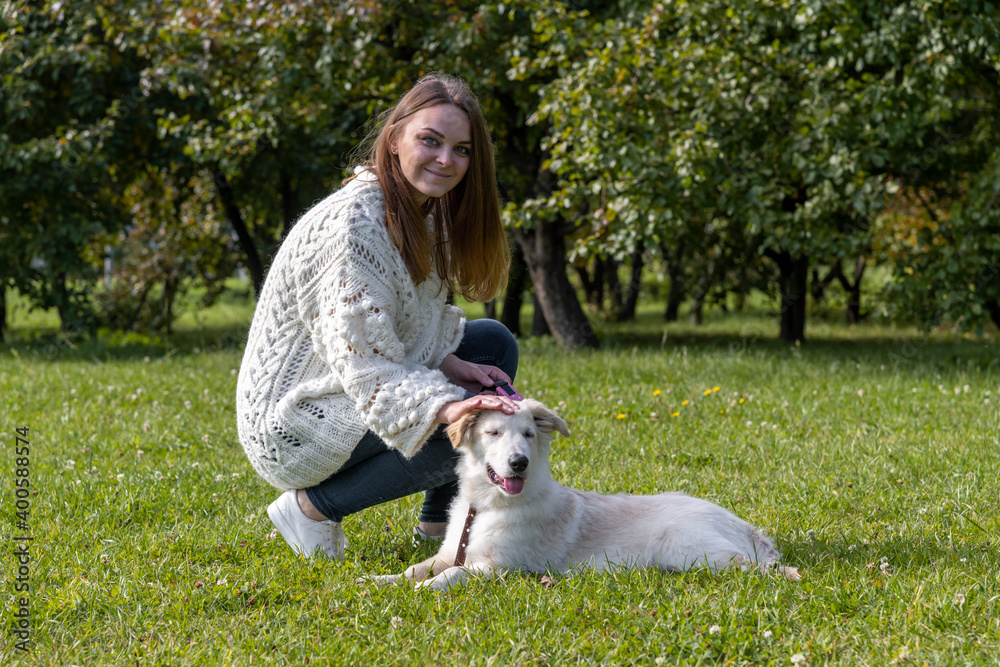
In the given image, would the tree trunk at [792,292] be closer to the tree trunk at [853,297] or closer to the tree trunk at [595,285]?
the tree trunk at [853,297]

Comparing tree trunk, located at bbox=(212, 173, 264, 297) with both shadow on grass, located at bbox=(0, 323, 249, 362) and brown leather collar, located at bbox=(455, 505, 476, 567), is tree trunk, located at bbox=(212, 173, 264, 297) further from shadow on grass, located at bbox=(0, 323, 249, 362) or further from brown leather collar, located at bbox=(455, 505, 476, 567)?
brown leather collar, located at bbox=(455, 505, 476, 567)

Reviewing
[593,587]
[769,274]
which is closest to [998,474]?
[593,587]

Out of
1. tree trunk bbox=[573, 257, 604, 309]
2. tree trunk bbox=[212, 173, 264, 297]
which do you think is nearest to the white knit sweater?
tree trunk bbox=[212, 173, 264, 297]

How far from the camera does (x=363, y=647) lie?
113 inches

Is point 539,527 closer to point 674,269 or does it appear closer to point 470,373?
point 470,373

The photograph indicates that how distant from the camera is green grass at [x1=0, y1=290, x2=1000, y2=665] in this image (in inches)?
112

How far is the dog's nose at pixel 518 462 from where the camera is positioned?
10.5 ft

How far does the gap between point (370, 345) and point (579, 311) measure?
28.2 feet

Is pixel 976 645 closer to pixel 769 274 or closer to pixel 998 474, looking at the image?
pixel 998 474

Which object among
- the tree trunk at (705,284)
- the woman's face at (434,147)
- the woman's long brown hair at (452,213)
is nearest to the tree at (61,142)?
the woman's long brown hair at (452,213)

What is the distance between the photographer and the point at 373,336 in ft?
10.7

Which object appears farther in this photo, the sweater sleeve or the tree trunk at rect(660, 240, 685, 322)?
the tree trunk at rect(660, 240, 685, 322)

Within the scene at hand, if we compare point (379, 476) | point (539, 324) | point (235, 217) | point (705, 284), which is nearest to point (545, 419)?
point (379, 476)

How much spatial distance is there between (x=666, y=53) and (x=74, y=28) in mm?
7451
